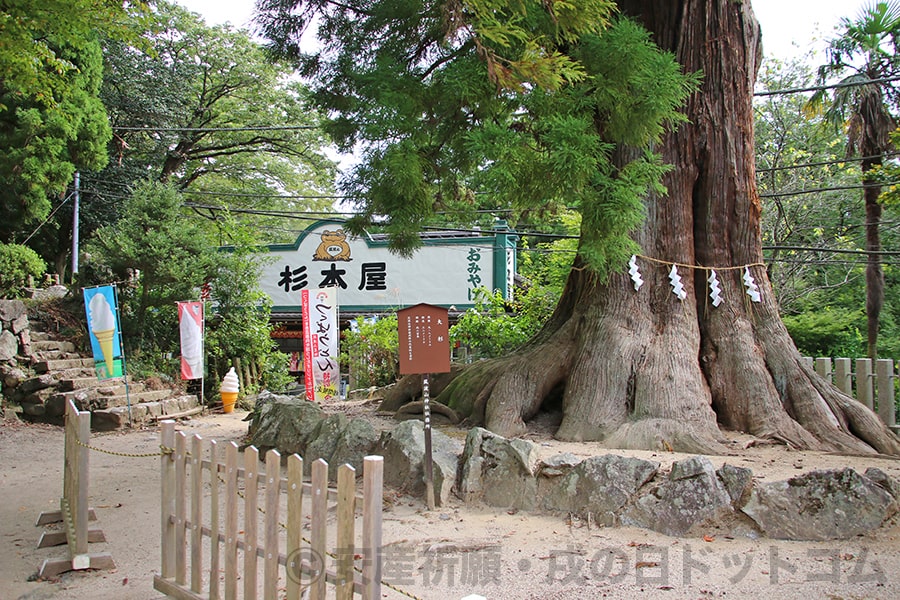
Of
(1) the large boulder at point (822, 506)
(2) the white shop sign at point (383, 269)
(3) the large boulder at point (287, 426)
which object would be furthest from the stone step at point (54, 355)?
(1) the large boulder at point (822, 506)

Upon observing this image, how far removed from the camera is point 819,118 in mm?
17406

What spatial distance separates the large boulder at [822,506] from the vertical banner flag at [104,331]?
10.8 meters

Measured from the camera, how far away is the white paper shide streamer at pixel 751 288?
7.94m

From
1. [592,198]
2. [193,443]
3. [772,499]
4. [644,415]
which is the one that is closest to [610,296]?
[644,415]

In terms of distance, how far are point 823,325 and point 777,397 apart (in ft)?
26.6

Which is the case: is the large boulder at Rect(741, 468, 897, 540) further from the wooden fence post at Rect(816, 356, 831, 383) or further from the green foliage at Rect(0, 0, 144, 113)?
the green foliage at Rect(0, 0, 144, 113)

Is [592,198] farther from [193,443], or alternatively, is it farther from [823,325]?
[823,325]

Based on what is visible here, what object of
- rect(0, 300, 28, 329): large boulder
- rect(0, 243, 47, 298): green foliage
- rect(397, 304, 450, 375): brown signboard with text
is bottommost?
rect(397, 304, 450, 375): brown signboard with text

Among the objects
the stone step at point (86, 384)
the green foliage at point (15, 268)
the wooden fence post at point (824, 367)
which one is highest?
the green foliage at point (15, 268)

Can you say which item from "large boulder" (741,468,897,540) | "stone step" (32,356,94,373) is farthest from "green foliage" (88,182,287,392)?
"large boulder" (741,468,897,540)

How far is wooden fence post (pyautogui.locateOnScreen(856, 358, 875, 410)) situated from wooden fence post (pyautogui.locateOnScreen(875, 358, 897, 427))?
0.33 ft

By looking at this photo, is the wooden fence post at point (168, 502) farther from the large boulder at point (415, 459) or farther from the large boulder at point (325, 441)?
the large boulder at point (325, 441)

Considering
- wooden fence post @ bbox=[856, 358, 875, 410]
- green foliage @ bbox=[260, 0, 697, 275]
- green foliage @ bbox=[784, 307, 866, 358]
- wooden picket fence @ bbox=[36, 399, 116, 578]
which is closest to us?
wooden picket fence @ bbox=[36, 399, 116, 578]

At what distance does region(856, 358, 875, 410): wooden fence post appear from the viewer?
878cm
